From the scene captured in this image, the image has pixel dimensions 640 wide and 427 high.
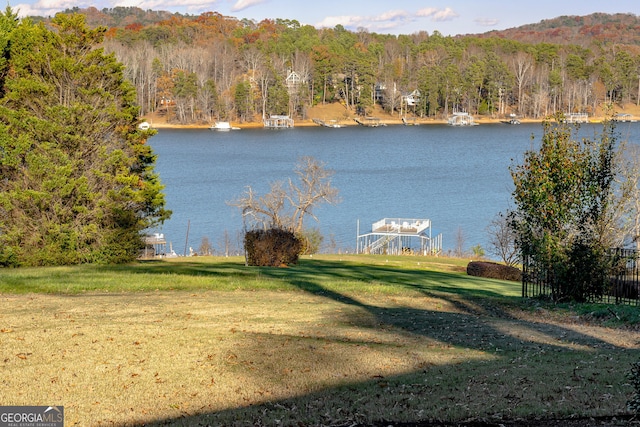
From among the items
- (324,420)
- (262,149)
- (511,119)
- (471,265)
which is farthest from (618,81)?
(324,420)

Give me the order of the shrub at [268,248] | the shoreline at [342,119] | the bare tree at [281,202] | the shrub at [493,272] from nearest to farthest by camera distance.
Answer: the shrub at [268,248], the shrub at [493,272], the bare tree at [281,202], the shoreline at [342,119]

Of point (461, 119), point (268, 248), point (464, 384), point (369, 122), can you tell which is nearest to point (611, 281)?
point (464, 384)

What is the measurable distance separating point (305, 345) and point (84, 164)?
2117cm

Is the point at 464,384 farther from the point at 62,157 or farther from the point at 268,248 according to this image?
the point at 62,157

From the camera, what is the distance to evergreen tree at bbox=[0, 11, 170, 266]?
92.0 ft

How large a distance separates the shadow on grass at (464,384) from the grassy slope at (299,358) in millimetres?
25

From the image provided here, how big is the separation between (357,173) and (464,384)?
251 feet

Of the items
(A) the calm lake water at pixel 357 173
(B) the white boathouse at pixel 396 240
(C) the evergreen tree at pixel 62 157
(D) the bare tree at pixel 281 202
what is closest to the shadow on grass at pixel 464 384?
(A) the calm lake water at pixel 357 173

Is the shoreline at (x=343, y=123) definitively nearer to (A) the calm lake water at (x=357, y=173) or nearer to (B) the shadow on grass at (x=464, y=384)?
(A) the calm lake water at (x=357, y=173)

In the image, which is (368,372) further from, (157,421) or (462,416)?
(157,421)

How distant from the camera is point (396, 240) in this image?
50844 millimetres

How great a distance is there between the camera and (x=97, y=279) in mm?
20047

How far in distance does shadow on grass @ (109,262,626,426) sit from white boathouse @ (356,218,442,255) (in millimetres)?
29230

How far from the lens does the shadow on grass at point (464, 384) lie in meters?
8.41
